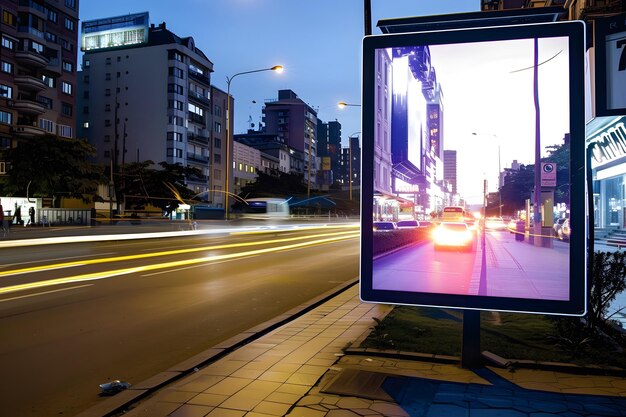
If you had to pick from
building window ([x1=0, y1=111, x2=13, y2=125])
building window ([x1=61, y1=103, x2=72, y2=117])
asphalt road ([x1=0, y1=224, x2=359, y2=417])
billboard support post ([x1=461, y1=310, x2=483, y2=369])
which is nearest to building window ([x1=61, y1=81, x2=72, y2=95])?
building window ([x1=61, y1=103, x2=72, y2=117])

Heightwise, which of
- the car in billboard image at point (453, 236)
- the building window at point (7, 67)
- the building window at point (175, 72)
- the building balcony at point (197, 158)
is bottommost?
the car in billboard image at point (453, 236)

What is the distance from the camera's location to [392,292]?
5320mm

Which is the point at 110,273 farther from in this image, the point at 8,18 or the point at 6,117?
the point at 8,18

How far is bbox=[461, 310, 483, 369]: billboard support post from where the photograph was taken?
5359 mm

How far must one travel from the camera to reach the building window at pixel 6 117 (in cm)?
4966

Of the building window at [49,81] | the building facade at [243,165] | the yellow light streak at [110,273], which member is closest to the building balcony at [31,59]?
the building window at [49,81]

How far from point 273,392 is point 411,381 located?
134 centimetres

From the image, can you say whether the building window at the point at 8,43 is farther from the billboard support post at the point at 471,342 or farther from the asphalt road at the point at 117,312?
the billboard support post at the point at 471,342

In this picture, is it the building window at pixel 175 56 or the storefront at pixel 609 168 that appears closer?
the storefront at pixel 609 168

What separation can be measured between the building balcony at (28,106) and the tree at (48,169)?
875 centimetres

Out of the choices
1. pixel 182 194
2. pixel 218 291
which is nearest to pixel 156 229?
pixel 182 194

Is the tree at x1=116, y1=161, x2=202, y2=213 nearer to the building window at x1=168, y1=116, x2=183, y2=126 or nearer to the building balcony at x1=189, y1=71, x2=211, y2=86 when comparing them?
the building window at x1=168, y1=116, x2=183, y2=126

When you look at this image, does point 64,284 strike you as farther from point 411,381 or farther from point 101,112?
point 101,112

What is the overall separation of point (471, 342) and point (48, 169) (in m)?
44.7
